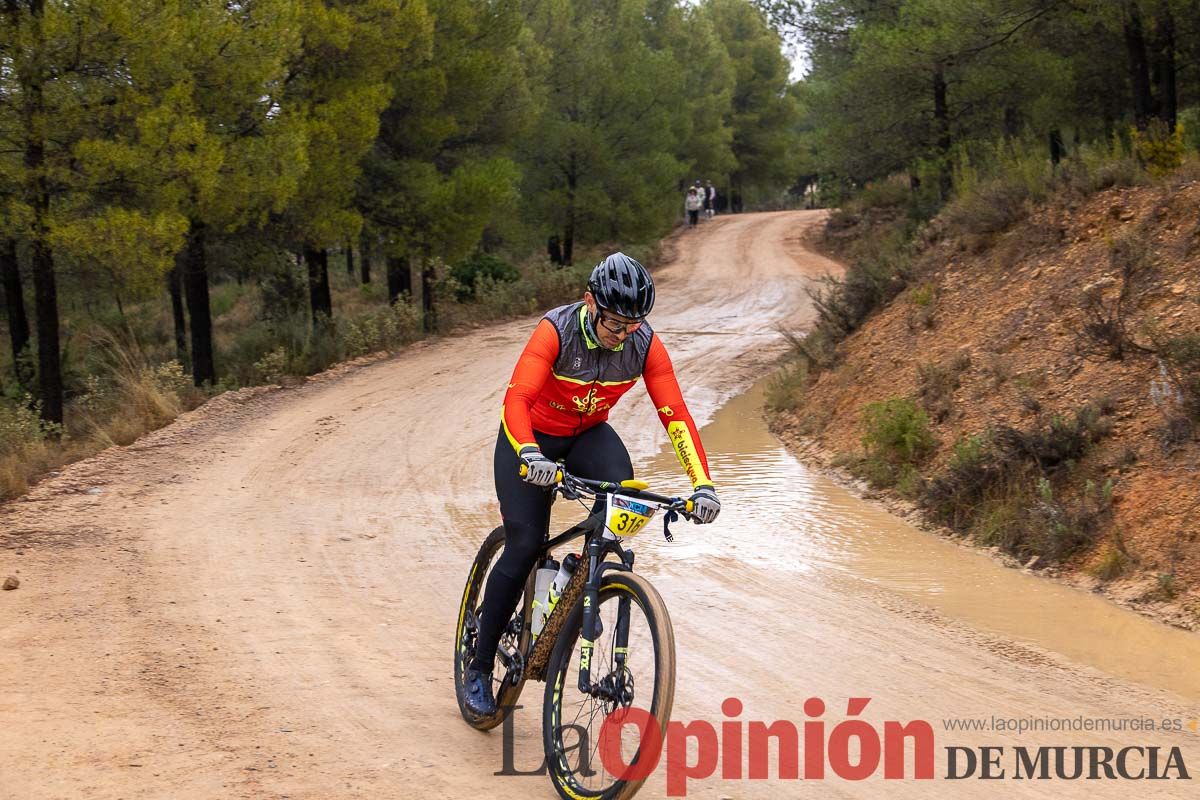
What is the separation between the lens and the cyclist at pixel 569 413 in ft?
15.9

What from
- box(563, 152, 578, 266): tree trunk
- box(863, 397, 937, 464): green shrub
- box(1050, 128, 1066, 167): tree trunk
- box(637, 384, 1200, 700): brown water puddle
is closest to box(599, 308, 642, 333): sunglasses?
box(637, 384, 1200, 700): brown water puddle

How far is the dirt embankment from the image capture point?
8211 millimetres

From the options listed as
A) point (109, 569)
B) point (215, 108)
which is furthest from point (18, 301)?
point (109, 569)

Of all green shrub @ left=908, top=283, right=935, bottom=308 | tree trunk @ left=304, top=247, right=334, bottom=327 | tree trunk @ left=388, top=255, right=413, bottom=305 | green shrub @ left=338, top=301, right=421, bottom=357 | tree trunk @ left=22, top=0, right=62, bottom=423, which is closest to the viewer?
green shrub @ left=908, top=283, right=935, bottom=308

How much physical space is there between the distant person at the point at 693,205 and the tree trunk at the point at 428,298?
27.5 metres

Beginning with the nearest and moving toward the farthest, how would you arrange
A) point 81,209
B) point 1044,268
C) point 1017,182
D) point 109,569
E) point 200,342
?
1. point 109,569
2. point 1044,268
3. point 1017,182
4. point 81,209
5. point 200,342

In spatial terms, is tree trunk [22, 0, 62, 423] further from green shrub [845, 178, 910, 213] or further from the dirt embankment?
green shrub [845, 178, 910, 213]

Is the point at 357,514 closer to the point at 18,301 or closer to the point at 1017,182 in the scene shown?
the point at 1017,182

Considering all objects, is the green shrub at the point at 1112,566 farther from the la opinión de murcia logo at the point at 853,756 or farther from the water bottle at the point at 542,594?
the water bottle at the point at 542,594

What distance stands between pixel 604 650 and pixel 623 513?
0.55 metres

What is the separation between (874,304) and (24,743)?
1363cm

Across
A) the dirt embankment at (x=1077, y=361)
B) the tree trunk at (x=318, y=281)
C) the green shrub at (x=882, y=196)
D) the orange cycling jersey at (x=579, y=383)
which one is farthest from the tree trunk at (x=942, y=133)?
the orange cycling jersey at (x=579, y=383)

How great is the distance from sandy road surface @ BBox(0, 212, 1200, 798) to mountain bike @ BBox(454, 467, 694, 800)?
366 mm

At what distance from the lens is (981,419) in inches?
442
